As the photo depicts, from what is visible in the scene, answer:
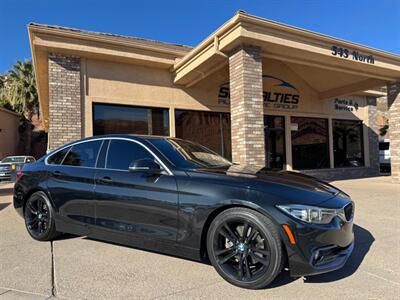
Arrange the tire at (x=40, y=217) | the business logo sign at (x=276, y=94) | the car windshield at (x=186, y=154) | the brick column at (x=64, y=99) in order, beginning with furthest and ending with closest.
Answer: the business logo sign at (x=276, y=94), the brick column at (x=64, y=99), the tire at (x=40, y=217), the car windshield at (x=186, y=154)

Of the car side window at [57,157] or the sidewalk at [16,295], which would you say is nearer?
the sidewalk at [16,295]

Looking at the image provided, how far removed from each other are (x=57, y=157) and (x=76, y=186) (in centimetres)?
89

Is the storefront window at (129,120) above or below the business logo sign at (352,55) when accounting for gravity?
below

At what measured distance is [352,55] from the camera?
33.3 ft

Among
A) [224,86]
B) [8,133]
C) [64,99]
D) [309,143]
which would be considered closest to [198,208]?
[64,99]

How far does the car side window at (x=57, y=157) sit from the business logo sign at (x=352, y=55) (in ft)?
25.7

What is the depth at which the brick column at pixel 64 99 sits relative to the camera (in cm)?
954

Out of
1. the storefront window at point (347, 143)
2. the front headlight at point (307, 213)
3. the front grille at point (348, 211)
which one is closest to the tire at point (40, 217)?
the front headlight at point (307, 213)

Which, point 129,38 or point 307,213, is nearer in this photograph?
point 307,213

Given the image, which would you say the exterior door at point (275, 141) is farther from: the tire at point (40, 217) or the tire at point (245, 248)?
the tire at point (245, 248)

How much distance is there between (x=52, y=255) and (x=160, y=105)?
7.45 meters

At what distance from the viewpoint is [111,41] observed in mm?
10094

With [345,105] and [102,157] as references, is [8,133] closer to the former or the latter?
[345,105]

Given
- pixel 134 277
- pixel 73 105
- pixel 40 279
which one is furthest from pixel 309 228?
pixel 73 105
